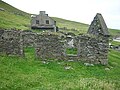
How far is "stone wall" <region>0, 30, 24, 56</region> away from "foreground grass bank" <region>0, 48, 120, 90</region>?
109 cm

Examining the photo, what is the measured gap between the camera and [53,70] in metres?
24.9

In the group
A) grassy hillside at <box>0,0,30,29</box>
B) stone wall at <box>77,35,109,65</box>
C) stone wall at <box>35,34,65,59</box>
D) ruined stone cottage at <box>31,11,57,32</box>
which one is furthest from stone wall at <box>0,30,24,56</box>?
ruined stone cottage at <box>31,11,57,32</box>

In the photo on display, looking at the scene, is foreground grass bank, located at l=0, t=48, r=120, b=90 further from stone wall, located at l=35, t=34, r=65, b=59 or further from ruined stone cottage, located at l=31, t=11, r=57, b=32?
ruined stone cottage, located at l=31, t=11, r=57, b=32

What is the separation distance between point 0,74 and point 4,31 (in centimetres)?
898

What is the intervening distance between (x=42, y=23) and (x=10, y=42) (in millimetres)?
54379

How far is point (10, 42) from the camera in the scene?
94.2ft

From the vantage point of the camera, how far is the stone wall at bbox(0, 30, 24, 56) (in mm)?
28594

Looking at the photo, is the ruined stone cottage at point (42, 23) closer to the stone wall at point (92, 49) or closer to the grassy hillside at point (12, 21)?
the grassy hillside at point (12, 21)

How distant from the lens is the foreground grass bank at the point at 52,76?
57.9 feet

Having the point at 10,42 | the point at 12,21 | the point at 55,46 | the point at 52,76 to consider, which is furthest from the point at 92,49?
the point at 12,21

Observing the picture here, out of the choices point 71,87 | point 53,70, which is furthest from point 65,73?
point 71,87

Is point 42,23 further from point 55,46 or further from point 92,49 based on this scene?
point 55,46

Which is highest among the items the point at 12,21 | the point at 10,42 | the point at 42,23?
the point at 10,42

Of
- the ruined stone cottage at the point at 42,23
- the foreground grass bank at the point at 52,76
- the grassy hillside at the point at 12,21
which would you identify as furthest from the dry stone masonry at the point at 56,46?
the ruined stone cottage at the point at 42,23
